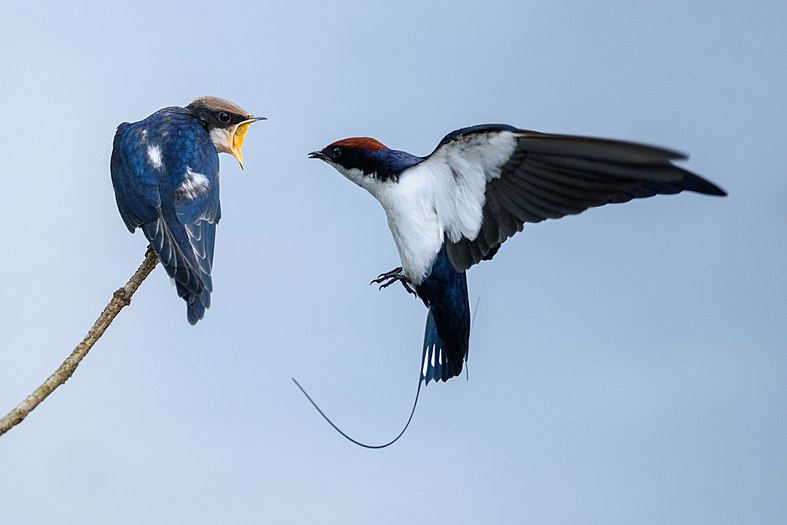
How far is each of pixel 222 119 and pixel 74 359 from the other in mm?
1218

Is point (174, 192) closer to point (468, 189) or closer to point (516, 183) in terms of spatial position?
point (468, 189)

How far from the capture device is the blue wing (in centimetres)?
247

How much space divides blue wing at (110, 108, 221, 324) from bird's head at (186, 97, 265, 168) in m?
0.08

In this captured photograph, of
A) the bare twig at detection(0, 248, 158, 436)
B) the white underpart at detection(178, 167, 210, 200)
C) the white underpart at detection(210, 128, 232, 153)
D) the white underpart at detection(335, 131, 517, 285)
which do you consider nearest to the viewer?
the bare twig at detection(0, 248, 158, 436)

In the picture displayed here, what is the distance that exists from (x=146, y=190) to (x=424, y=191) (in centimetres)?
81

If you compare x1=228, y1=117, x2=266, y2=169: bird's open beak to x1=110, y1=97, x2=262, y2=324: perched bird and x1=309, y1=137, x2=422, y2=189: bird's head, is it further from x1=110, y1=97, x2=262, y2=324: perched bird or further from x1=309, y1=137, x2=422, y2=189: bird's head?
x1=309, y1=137, x2=422, y2=189: bird's head

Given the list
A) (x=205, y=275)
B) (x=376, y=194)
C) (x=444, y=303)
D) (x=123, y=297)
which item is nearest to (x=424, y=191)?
(x=376, y=194)

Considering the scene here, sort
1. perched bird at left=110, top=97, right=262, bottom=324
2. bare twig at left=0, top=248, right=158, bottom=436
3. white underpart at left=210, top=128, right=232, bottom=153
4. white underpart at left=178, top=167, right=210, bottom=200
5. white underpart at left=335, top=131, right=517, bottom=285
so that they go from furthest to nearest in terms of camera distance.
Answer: white underpart at left=210, top=128, right=232, bottom=153 < white underpart at left=178, top=167, right=210, bottom=200 < perched bird at left=110, top=97, right=262, bottom=324 < white underpart at left=335, top=131, right=517, bottom=285 < bare twig at left=0, top=248, right=158, bottom=436

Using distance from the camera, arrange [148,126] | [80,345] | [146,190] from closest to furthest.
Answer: [80,345]
[146,190]
[148,126]

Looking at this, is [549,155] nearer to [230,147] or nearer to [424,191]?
[424,191]

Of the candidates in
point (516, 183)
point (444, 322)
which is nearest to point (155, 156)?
point (444, 322)

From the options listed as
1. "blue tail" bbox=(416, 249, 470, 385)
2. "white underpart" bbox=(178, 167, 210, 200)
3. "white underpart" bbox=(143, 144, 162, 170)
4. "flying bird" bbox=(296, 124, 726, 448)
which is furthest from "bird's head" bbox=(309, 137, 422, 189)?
"white underpart" bbox=(143, 144, 162, 170)

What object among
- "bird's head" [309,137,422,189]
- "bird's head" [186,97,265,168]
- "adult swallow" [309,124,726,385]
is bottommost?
"adult swallow" [309,124,726,385]

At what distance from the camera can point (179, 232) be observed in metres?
2.55
